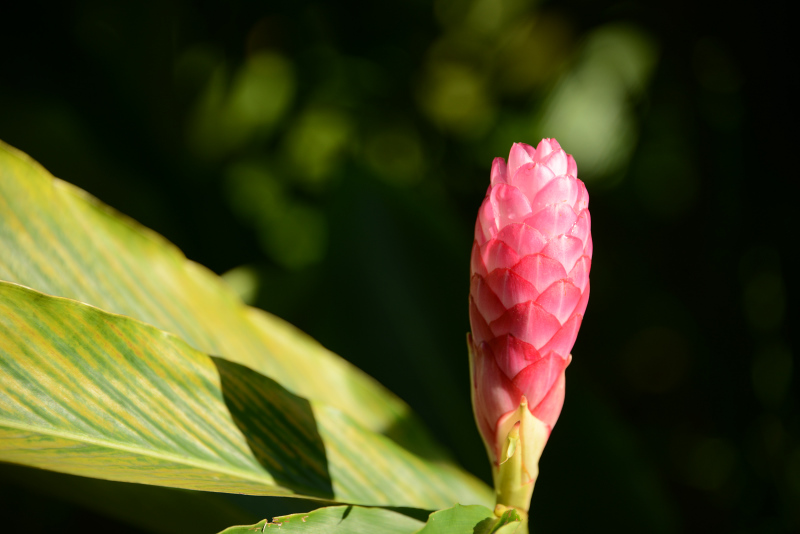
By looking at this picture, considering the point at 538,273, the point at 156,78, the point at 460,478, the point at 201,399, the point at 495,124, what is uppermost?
the point at 156,78

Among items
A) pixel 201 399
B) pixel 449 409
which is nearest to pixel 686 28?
pixel 449 409

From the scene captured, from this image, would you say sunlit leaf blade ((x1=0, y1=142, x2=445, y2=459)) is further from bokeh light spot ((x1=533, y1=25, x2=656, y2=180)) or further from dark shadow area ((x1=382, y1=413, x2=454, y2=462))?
bokeh light spot ((x1=533, y1=25, x2=656, y2=180))

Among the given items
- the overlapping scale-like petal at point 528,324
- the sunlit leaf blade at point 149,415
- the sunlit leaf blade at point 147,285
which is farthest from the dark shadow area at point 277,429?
the overlapping scale-like petal at point 528,324

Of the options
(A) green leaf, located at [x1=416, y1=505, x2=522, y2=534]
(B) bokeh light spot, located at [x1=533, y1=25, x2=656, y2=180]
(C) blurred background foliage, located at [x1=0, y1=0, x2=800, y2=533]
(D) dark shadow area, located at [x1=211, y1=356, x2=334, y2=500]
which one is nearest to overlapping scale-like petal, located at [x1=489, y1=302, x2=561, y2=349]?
(A) green leaf, located at [x1=416, y1=505, x2=522, y2=534]

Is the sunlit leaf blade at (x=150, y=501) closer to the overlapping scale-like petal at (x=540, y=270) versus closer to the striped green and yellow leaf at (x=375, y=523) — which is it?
the striped green and yellow leaf at (x=375, y=523)

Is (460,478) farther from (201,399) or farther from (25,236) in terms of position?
(25,236)

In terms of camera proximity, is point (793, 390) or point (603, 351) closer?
point (793, 390)

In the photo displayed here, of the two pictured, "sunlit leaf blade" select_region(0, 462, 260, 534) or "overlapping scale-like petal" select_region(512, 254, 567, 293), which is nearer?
"overlapping scale-like petal" select_region(512, 254, 567, 293)
